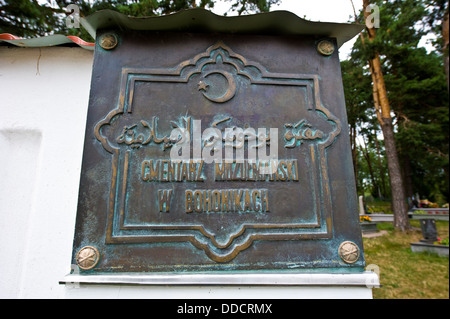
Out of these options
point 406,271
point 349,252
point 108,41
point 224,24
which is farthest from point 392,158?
point 108,41

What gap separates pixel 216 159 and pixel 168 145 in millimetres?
343

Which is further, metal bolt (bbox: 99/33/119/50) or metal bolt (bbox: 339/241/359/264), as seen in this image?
metal bolt (bbox: 99/33/119/50)

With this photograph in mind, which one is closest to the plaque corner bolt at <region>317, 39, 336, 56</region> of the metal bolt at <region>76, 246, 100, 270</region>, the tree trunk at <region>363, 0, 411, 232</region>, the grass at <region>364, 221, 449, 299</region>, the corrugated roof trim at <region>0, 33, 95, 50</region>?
the corrugated roof trim at <region>0, 33, 95, 50</region>

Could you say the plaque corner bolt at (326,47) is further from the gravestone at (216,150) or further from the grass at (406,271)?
the grass at (406,271)

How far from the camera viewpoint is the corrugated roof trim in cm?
206

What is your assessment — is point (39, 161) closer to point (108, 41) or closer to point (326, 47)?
point (108, 41)

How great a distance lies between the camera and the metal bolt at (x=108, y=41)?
1.88 meters

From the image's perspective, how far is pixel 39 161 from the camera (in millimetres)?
2119

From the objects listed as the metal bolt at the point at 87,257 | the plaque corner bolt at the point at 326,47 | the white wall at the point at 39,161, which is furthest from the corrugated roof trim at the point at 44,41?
the plaque corner bolt at the point at 326,47

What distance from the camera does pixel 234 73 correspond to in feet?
6.24

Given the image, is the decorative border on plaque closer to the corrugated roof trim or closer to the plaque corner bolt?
the plaque corner bolt

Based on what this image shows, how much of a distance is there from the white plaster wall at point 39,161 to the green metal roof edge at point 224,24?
2.02ft

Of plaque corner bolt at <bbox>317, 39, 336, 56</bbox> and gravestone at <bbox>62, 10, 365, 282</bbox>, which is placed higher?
plaque corner bolt at <bbox>317, 39, 336, 56</bbox>
